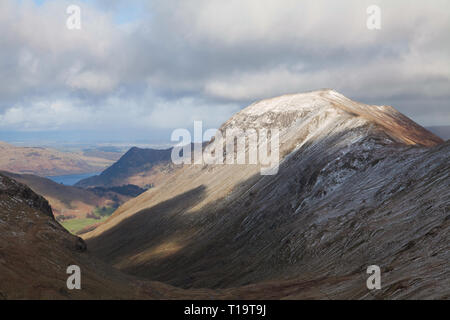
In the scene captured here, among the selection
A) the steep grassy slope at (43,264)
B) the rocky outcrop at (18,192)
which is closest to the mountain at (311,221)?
the steep grassy slope at (43,264)

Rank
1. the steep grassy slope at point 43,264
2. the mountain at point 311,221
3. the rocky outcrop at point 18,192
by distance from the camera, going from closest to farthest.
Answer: the steep grassy slope at point 43,264, the mountain at point 311,221, the rocky outcrop at point 18,192

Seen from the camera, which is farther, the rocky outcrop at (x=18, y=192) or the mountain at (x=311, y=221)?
the rocky outcrop at (x=18, y=192)

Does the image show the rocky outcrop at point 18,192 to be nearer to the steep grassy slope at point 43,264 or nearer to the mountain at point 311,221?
the steep grassy slope at point 43,264

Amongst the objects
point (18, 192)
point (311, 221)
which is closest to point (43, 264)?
point (18, 192)

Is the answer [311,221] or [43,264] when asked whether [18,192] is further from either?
[311,221]
